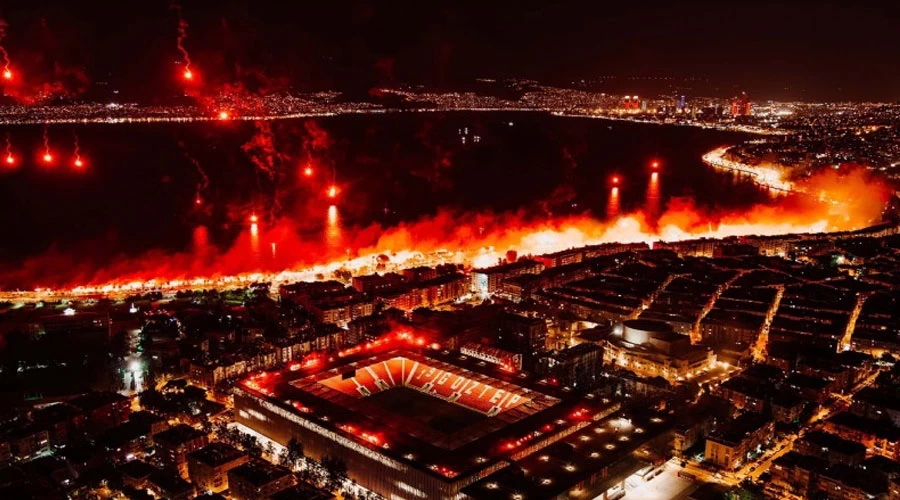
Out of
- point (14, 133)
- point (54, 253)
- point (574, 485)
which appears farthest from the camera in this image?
point (14, 133)

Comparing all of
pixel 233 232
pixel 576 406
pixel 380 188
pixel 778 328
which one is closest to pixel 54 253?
pixel 233 232

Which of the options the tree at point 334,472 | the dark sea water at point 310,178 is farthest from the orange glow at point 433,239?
the tree at point 334,472

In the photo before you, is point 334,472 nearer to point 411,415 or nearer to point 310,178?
point 411,415

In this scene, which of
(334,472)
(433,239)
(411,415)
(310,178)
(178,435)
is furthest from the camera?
(310,178)

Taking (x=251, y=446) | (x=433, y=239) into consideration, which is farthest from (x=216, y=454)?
(x=433, y=239)

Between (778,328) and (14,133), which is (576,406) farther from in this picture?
(14,133)

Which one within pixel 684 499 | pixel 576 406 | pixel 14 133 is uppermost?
pixel 14 133
